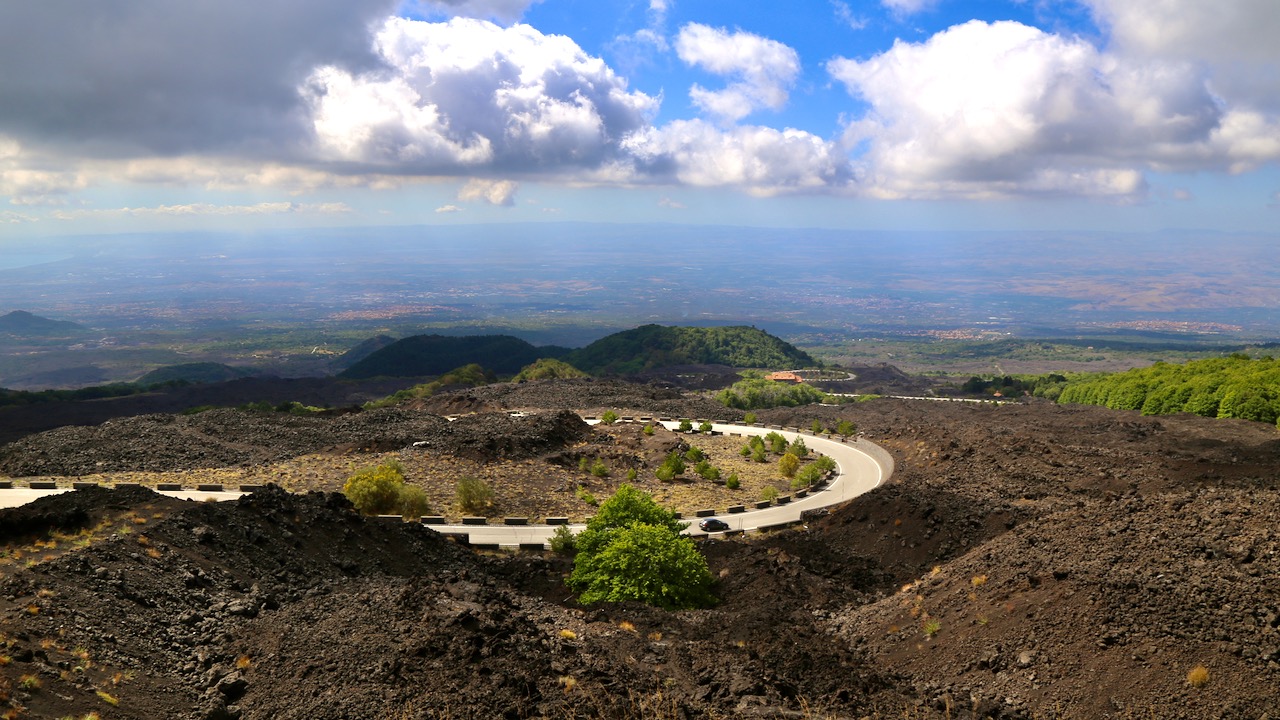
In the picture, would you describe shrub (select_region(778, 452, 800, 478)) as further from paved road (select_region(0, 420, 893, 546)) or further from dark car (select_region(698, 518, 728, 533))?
dark car (select_region(698, 518, 728, 533))

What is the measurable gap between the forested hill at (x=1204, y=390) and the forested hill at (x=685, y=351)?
63.1 metres

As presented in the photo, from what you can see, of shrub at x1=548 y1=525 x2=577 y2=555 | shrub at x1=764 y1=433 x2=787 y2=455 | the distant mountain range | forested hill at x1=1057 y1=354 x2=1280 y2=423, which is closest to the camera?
shrub at x1=548 y1=525 x2=577 y2=555

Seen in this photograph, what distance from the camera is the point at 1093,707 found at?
52.4ft

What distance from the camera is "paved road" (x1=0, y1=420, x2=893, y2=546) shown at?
32938mm

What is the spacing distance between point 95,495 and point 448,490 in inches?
623

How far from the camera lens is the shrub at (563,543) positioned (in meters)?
31.1

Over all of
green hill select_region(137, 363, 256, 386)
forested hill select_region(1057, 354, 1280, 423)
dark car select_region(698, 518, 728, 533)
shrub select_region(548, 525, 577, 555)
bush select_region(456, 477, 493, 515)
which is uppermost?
forested hill select_region(1057, 354, 1280, 423)

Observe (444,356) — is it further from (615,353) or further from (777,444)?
(777,444)

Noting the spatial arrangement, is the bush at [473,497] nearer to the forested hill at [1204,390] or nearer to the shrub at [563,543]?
the shrub at [563,543]

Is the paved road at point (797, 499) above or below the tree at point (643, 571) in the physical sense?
below

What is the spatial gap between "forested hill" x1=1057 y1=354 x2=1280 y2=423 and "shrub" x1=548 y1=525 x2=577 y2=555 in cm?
4775

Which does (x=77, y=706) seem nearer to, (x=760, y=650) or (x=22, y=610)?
(x=22, y=610)

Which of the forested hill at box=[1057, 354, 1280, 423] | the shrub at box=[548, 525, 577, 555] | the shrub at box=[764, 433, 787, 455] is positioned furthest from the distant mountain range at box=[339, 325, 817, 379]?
the shrub at box=[548, 525, 577, 555]

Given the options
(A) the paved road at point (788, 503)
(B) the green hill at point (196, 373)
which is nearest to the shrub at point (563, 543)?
(A) the paved road at point (788, 503)
